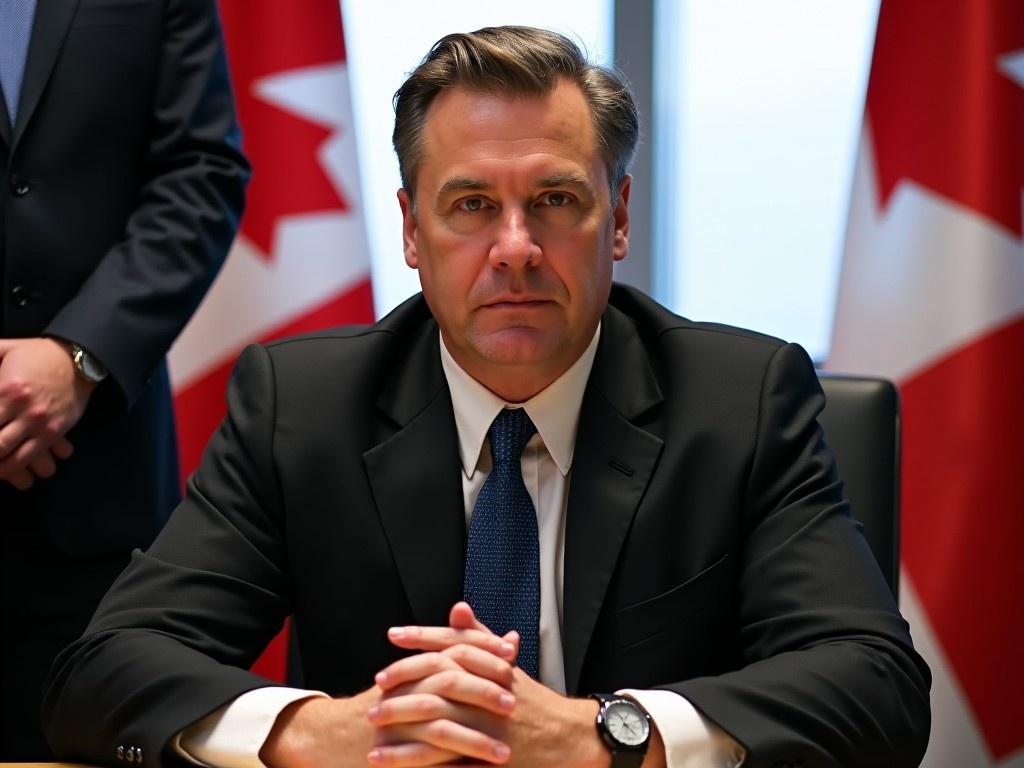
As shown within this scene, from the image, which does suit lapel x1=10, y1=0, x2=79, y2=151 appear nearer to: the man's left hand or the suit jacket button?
the suit jacket button

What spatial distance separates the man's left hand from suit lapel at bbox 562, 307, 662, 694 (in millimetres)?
395

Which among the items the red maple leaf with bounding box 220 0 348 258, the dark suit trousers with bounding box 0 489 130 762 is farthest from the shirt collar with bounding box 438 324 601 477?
the red maple leaf with bounding box 220 0 348 258

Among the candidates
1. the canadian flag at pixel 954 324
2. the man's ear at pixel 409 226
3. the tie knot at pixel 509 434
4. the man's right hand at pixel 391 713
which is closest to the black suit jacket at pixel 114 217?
the man's ear at pixel 409 226

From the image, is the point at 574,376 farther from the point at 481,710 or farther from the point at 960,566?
the point at 960,566

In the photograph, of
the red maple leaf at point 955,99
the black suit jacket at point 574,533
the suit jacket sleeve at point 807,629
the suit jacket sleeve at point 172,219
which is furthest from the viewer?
the red maple leaf at point 955,99

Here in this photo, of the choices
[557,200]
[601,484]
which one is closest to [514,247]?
[557,200]

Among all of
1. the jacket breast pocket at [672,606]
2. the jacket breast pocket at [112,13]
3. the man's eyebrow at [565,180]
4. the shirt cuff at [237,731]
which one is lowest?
the jacket breast pocket at [672,606]

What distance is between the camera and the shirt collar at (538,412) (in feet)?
8.12

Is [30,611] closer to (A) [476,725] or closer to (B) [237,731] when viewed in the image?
(B) [237,731]

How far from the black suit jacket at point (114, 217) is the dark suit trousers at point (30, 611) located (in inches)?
2.0

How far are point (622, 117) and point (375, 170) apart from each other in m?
2.08

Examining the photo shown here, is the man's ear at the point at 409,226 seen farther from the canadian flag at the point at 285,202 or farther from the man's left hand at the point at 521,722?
the canadian flag at the point at 285,202

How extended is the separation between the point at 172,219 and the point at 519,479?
1029 millimetres

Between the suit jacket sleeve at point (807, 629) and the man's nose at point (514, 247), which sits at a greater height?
the man's nose at point (514, 247)
